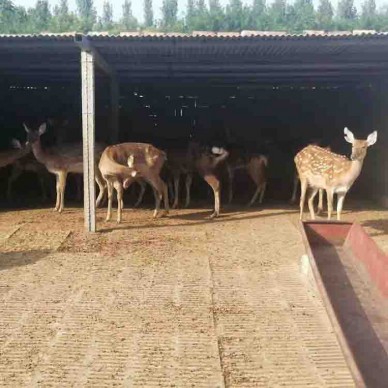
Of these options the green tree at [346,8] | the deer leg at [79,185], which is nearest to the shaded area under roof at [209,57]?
the deer leg at [79,185]

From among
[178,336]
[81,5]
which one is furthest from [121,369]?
A: [81,5]

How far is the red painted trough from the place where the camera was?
455 centimetres

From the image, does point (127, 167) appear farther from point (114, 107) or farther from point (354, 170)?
point (114, 107)

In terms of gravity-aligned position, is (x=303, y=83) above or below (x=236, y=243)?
above

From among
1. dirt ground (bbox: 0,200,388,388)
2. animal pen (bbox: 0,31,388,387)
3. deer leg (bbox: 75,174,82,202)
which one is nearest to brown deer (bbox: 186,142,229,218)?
animal pen (bbox: 0,31,388,387)

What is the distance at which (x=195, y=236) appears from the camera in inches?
384

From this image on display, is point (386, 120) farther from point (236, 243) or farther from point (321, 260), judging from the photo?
point (321, 260)

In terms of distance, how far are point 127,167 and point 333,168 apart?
364 centimetres

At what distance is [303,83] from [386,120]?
4.17 m

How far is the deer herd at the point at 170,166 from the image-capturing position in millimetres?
9792

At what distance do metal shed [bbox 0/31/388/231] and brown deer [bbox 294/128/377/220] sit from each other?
1658mm

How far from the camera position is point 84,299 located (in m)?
6.49

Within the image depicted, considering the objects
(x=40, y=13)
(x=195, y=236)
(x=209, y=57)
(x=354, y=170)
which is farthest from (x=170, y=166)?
(x=40, y=13)

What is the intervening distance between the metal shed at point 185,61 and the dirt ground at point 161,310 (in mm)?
1481
